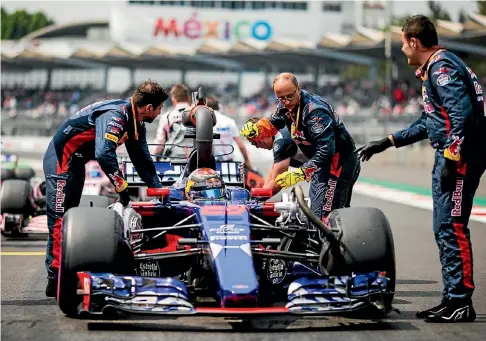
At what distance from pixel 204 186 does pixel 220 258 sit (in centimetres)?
127

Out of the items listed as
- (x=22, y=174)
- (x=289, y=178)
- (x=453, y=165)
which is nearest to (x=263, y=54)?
(x=22, y=174)

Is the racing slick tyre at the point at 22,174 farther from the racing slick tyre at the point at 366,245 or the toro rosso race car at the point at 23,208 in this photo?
the racing slick tyre at the point at 366,245

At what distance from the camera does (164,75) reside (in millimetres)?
71188

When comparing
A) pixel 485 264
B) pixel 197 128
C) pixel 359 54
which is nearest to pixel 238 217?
pixel 197 128

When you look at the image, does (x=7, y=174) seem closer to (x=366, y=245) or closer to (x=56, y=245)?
(x=56, y=245)

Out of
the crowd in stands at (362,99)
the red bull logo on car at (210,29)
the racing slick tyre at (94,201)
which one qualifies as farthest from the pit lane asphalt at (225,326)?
the red bull logo on car at (210,29)

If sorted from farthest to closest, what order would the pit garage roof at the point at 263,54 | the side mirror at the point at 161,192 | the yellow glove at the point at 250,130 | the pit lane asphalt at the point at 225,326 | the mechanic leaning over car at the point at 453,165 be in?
1. the pit garage roof at the point at 263,54
2. the yellow glove at the point at 250,130
3. the side mirror at the point at 161,192
4. the mechanic leaning over car at the point at 453,165
5. the pit lane asphalt at the point at 225,326

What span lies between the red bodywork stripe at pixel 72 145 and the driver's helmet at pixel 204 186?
769mm

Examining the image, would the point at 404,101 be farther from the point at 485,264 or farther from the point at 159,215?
the point at 159,215

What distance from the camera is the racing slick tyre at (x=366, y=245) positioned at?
21.3 ft

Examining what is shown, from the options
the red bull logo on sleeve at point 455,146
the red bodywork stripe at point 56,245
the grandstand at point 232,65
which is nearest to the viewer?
the red bull logo on sleeve at point 455,146

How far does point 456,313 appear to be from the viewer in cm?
656

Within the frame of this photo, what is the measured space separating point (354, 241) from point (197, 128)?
6.00ft

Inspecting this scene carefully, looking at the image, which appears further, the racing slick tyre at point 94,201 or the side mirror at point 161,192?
the racing slick tyre at point 94,201
